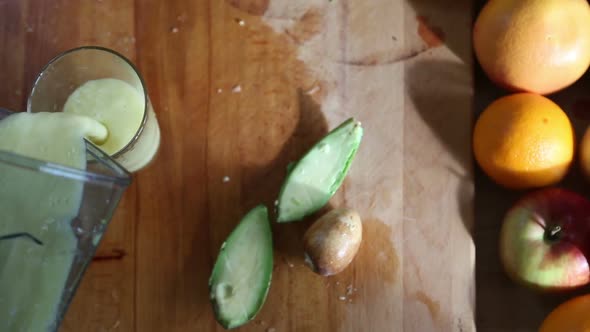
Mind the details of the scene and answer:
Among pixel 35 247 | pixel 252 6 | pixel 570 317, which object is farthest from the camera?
pixel 252 6

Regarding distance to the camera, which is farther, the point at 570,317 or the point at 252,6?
the point at 252,6

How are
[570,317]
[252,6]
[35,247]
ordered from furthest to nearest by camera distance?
[252,6] → [570,317] → [35,247]

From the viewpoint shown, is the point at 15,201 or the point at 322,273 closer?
the point at 15,201

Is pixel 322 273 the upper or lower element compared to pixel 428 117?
lower

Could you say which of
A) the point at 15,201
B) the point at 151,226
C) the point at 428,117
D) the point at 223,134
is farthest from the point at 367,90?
the point at 15,201

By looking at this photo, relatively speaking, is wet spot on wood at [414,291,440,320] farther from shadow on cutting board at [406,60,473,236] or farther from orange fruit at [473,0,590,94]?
orange fruit at [473,0,590,94]

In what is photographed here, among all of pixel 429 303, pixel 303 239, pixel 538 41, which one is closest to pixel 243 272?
pixel 303 239

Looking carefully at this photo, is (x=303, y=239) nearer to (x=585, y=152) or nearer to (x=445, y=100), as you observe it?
(x=445, y=100)

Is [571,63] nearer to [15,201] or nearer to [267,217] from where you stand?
[267,217]
